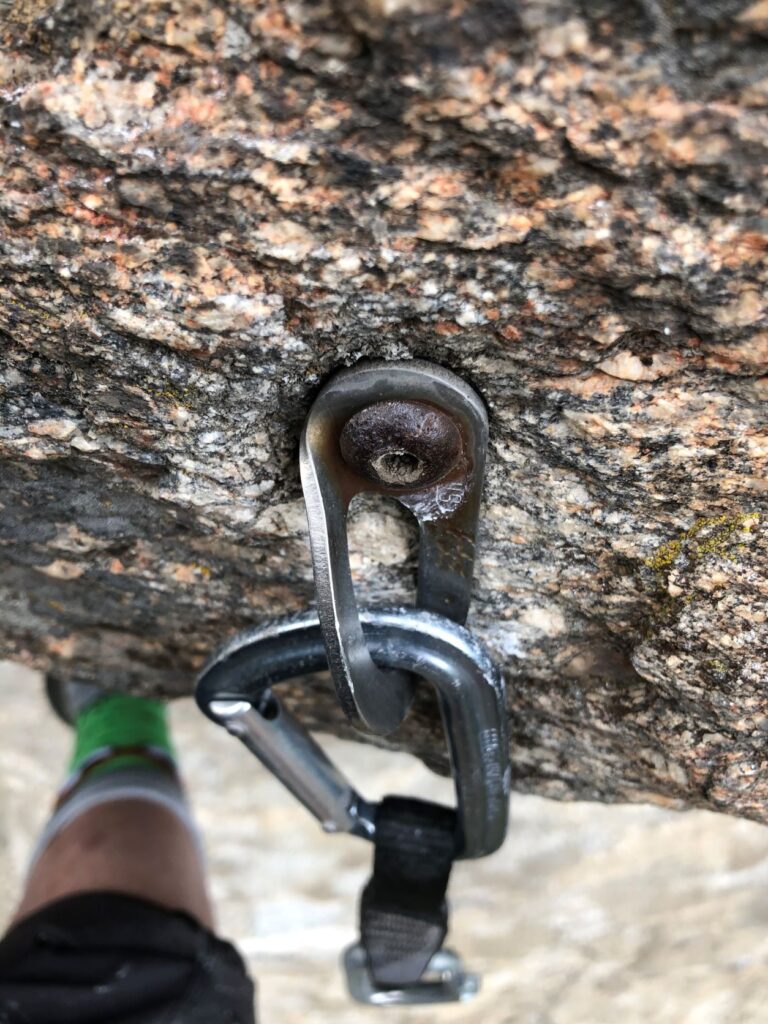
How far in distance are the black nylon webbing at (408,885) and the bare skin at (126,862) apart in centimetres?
41

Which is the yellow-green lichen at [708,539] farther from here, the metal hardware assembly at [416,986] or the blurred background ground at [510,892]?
the blurred background ground at [510,892]

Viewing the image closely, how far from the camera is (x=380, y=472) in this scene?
26.2 inches

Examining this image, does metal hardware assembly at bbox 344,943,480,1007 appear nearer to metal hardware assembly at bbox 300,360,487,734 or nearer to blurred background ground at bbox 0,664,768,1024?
metal hardware assembly at bbox 300,360,487,734

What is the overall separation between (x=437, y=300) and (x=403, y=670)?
324 millimetres

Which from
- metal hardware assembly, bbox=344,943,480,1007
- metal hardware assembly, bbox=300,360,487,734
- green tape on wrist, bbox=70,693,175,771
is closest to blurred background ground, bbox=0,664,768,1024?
green tape on wrist, bbox=70,693,175,771

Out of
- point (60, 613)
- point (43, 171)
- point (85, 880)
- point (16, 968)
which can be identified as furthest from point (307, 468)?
point (85, 880)

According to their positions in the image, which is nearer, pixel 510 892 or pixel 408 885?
pixel 408 885

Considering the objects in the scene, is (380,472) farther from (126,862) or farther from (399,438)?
(126,862)

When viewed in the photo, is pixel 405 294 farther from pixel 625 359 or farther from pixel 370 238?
pixel 625 359

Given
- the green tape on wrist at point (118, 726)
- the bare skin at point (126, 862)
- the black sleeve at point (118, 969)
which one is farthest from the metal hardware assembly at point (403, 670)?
the green tape on wrist at point (118, 726)

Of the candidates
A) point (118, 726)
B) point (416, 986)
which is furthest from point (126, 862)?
point (416, 986)

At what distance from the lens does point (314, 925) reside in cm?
187

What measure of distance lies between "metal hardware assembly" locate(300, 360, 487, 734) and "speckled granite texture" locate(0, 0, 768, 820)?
0.03m

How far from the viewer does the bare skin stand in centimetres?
132
